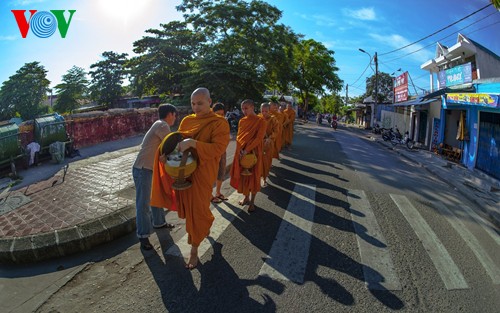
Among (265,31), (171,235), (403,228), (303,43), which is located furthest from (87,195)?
(303,43)

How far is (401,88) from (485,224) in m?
18.1

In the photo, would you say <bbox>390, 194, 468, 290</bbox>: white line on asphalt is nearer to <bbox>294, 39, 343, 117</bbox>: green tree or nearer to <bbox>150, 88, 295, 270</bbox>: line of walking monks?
<bbox>150, 88, 295, 270</bbox>: line of walking monks

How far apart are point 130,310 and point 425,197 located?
5969mm

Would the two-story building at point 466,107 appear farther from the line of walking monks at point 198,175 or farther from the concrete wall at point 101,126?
the concrete wall at point 101,126

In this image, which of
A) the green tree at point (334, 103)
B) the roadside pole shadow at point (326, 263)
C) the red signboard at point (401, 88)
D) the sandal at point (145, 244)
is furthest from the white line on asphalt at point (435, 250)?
the green tree at point (334, 103)

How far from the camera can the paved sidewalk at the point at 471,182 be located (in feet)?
19.2

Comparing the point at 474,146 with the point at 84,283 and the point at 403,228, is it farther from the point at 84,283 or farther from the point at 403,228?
the point at 84,283

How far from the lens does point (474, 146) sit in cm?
1004

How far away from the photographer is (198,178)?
3.02 meters

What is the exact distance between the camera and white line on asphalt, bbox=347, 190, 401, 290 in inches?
111

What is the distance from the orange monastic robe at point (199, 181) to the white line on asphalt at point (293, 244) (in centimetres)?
85

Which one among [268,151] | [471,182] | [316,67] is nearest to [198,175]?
[268,151]

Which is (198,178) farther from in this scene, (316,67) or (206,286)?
(316,67)

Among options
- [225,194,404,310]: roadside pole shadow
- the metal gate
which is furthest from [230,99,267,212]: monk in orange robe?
the metal gate
